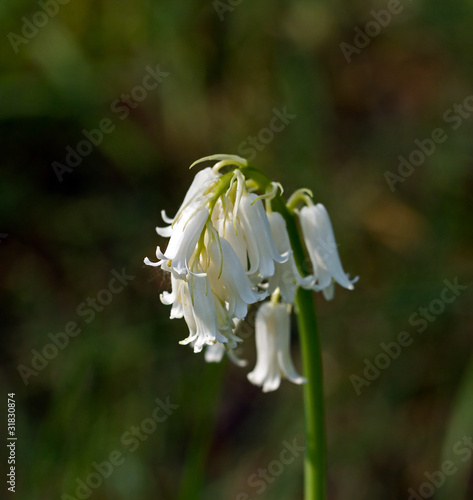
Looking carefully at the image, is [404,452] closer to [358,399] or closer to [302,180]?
[358,399]

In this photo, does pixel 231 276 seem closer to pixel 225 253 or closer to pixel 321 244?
pixel 225 253

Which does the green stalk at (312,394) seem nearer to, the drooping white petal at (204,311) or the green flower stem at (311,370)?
the green flower stem at (311,370)

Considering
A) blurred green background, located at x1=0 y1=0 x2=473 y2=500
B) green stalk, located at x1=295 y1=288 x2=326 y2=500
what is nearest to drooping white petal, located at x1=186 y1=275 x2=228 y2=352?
green stalk, located at x1=295 y1=288 x2=326 y2=500

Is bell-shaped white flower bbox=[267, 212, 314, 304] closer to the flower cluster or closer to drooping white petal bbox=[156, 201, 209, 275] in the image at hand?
the flower cluster

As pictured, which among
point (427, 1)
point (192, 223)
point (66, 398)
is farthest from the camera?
point (427, 1)

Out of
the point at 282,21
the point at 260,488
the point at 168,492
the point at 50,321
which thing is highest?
the point at 282,21

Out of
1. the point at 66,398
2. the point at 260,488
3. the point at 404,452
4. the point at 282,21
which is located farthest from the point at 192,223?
the point at 282,21
